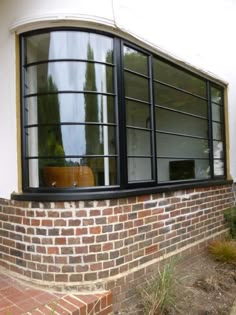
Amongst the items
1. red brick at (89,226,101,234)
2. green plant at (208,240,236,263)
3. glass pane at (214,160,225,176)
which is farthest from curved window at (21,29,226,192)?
glass pane at (214,160,225,176)

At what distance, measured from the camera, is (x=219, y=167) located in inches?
215

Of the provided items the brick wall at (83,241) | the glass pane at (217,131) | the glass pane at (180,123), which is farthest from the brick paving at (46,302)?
the glass pane at (217,131)

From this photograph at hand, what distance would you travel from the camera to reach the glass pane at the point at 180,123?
13.3 ft

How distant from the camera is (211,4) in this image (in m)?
5.17

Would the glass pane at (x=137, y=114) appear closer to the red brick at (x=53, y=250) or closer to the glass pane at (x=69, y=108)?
the glass pane at (x=69, y=108)

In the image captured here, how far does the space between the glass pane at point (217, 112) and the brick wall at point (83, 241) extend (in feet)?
7.78

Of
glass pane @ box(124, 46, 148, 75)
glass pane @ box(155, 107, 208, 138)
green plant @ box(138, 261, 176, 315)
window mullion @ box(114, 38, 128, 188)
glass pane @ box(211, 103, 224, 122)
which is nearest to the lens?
green plant @ box(138, 261, 176, 315)

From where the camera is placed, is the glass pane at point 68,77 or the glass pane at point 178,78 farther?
the glass pane at point 178,78

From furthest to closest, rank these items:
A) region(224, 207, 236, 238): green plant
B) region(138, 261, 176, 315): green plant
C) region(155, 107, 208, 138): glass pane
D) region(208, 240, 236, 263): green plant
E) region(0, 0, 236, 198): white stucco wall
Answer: region(224, 207, 236, 238): green plant < region(208, 240, 236, 263): green plant < region(155, 107, 208, 138): glass pane < region(0, 0, 236, 198): white stucco wall < region(138, 261, 176, 315): green plant

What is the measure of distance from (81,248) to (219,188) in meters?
2.93

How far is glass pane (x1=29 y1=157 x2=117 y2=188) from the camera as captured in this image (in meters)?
3.05

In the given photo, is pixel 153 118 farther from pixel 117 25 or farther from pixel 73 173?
pixel 73 173

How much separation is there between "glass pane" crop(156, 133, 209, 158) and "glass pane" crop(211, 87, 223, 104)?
0.78m

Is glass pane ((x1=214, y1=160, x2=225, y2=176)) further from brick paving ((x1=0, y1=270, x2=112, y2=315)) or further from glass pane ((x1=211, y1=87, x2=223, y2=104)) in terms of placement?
brick paving ((x1=0, y1=270, x2=112, y2=315))
